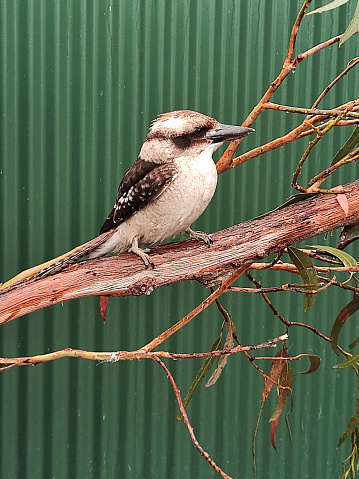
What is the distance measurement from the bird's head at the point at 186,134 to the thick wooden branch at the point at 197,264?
0.52 feet

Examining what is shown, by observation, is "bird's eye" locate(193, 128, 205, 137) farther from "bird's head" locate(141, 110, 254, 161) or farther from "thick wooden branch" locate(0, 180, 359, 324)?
"thick wooden branch" locate(0, 180, 359, 324)

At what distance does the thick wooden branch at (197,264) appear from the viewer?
0.90 meters

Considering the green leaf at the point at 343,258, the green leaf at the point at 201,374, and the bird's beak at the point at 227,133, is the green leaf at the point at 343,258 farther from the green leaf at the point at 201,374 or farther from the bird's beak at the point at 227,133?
the green leaf at the point at 201,374

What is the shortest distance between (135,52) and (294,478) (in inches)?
48.3

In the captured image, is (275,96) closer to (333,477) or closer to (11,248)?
(11,248)

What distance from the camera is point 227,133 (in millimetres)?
929

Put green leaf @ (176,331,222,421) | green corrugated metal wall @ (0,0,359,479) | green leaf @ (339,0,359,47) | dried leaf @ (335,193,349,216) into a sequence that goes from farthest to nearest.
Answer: green corrugated metal wall @ (0,0,359,479) → green leaf @ (176,331,222,421) → dried leaf @ (335,193,349,216) → green leaf @ (339,0,359,47)

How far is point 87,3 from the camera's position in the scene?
137cm

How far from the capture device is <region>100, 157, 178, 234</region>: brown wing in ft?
3.11

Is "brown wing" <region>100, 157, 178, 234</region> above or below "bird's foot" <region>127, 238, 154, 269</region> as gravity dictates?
above

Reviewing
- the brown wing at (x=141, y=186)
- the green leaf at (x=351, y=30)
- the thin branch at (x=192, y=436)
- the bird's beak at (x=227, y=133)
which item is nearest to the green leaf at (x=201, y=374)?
the thin branch at (x=192, y=436)

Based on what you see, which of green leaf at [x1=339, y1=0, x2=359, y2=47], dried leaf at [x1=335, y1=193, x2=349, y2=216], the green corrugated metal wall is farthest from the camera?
the green corrugated metal wall

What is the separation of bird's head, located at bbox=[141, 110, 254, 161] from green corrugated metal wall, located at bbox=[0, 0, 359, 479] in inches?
18.4

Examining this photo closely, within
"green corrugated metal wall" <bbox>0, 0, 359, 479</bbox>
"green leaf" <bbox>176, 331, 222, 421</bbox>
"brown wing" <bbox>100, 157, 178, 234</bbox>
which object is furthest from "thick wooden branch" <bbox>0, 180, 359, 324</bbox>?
"green corrugated metal wall" <bbox>0, 0, 359, 479</bbox>
